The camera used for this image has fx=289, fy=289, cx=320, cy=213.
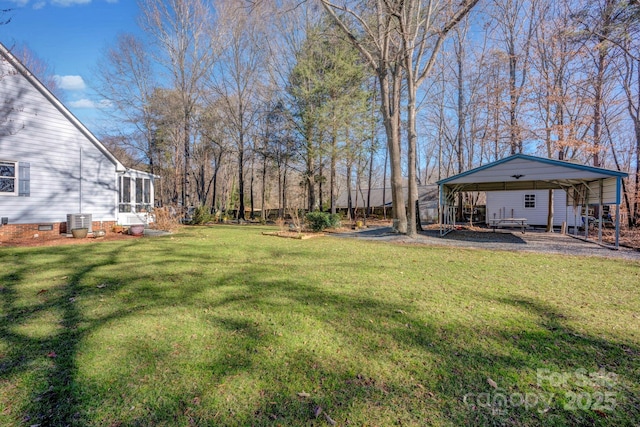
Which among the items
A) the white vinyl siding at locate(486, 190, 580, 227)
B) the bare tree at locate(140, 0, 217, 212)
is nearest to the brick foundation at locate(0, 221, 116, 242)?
the bare tree at locate(140, 0, 217, 212)

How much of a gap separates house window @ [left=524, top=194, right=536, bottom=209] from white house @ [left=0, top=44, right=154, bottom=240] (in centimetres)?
2360

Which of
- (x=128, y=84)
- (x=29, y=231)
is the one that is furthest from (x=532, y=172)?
(x=128, y=84)

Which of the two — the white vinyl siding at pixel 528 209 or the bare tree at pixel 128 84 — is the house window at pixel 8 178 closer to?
the bare tree at pixel 128 84

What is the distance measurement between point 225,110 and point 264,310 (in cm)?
2245

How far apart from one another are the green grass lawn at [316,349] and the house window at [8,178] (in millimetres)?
7102

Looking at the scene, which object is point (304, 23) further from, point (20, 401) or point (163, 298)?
point (20, 401)

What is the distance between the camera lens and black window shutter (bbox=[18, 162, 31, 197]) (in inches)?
400

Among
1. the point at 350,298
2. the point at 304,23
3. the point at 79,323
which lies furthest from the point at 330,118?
the point at 79,323

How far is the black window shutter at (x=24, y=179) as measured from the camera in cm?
1015

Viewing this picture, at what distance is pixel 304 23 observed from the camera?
1828 cm

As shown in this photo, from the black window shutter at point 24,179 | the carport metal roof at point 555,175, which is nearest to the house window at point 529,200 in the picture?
the carport metal roof at point 555,175

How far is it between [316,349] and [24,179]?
13128 mm

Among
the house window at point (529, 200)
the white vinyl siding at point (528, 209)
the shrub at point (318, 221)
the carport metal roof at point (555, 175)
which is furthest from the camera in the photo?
the house window at point (529, 200)

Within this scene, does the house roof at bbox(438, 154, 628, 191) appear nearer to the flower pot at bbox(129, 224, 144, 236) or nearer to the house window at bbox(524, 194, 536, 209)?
the house window at bbox(524, 194, 536, 209)
